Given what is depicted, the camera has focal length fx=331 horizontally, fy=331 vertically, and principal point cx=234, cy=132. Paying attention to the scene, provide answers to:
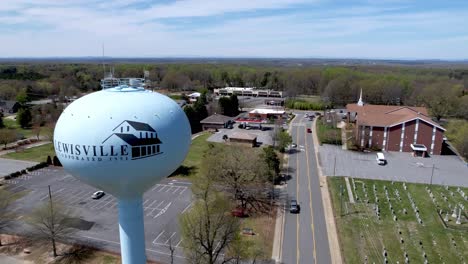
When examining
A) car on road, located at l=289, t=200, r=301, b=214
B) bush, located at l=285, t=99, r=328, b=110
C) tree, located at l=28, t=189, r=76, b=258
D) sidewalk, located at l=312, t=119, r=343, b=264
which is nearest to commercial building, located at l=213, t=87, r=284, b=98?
bush, located at l=285, t=99, r=328, b=110

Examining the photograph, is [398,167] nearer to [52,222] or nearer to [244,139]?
[244,139]

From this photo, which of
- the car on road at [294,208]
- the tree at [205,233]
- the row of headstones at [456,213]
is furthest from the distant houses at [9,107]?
the row of headstones at [456,213]

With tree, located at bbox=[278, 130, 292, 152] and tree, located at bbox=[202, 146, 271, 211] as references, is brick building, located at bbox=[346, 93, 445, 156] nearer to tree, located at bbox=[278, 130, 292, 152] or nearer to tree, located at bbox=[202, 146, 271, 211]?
tree, located at bbox=[278, 130, 292, 152]

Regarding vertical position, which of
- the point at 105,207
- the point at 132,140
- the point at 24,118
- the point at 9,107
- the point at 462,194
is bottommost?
the point at 105,207

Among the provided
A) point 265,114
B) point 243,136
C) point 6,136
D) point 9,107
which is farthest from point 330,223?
point 9,107

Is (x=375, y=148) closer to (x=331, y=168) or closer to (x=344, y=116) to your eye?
(x=331, y=168)

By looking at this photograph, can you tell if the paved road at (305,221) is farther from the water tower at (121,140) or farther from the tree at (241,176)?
the water tower at (121,140)
